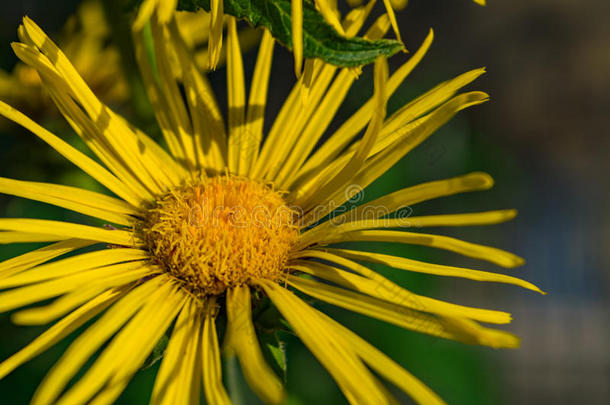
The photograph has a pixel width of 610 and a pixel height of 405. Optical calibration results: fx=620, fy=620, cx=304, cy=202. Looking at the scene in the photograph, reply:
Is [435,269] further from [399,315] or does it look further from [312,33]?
[312,33]

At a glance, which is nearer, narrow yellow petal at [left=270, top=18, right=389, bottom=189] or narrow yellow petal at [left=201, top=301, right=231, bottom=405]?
narrow yellow petal at [left=201, top=301, right=231, bottom=405]

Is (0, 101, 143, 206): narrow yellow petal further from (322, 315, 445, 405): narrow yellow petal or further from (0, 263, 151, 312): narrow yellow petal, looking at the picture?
(322, 315, 445, 405): narrow yellow petal

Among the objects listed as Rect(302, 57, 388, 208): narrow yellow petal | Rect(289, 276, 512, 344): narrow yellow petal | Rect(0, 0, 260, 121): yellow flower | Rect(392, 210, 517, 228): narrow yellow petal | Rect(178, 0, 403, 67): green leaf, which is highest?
Rect(0, 0, 260, 121): yellow flower

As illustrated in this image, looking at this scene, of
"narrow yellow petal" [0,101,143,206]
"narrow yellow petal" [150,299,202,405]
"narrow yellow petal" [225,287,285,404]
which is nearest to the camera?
"narrow yellow petal" [225,287,285,404]

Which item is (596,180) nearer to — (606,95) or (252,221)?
(606,95)

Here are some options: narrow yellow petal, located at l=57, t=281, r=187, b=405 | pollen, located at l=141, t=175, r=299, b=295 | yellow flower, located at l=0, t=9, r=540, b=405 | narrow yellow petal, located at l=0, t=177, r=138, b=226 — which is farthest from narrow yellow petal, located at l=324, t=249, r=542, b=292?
narrow yellow petal, located at l=0, t=177, r=138, b=226

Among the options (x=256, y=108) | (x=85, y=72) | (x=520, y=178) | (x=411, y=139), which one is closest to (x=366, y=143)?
(x=411, y=139)

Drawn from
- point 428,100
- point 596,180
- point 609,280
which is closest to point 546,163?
point 596,180
